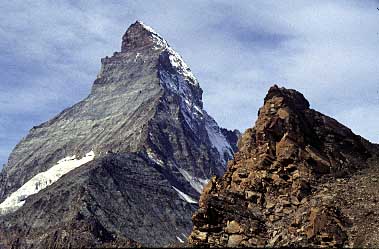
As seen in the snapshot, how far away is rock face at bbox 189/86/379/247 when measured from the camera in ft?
236

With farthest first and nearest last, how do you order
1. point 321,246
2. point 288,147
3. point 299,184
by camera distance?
point 288,147, point 299,184, point 321,246

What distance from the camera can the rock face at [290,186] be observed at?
2835 inches

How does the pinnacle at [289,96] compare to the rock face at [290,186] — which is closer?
the rock face at [290,186]

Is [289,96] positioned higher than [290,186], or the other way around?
[289,96]

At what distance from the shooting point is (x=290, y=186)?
8225cm

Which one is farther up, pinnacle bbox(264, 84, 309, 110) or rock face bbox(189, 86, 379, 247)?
pinnacle bbox(264, 84, 309, 110)

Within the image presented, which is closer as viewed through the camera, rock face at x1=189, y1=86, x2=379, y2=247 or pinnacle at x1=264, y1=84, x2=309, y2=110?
rock face at x1=189, y1=86, x2=379, y2=247

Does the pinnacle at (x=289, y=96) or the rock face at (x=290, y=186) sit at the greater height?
the pinnacle at (x=289, y=96)

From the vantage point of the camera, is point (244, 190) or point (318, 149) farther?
point (318, 149)

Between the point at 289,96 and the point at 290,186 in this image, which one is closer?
the point at 290,186

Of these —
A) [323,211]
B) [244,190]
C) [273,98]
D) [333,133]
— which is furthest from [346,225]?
[273,98]

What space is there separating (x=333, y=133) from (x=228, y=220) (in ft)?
89.8

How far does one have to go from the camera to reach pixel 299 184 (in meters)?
80.7

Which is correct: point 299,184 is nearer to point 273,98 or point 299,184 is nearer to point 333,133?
point 333,133
